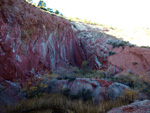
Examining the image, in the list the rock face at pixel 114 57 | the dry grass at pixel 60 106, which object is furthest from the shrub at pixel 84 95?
the rock face at pixel 114 57

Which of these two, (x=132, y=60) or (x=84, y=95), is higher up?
(x=132, y=60)

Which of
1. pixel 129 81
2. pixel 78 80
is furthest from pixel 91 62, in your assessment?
pixel 78 80

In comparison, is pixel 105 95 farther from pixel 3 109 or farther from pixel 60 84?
pixel 3 109

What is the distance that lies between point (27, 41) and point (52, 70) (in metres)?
3.30

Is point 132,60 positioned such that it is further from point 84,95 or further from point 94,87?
point 84,95

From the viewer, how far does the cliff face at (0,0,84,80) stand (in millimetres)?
6398

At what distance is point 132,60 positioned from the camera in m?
11.6

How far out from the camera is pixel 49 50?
1063 centimetres

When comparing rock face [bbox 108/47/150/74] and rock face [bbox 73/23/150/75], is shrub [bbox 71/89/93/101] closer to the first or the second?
rock face [bbox 73/23/150/75]

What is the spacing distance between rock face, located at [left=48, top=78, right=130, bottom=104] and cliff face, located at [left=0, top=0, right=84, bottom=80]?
2.41 m

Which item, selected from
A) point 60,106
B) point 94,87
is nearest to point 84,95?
point 94,87

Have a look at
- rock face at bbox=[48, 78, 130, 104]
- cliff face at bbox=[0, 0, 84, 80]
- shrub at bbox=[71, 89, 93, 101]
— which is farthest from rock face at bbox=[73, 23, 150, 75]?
shrub at bbox=[71, 89, 93, 101]

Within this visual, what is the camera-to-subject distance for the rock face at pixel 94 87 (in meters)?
5.70

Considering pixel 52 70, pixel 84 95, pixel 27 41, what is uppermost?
pixel 27 41
